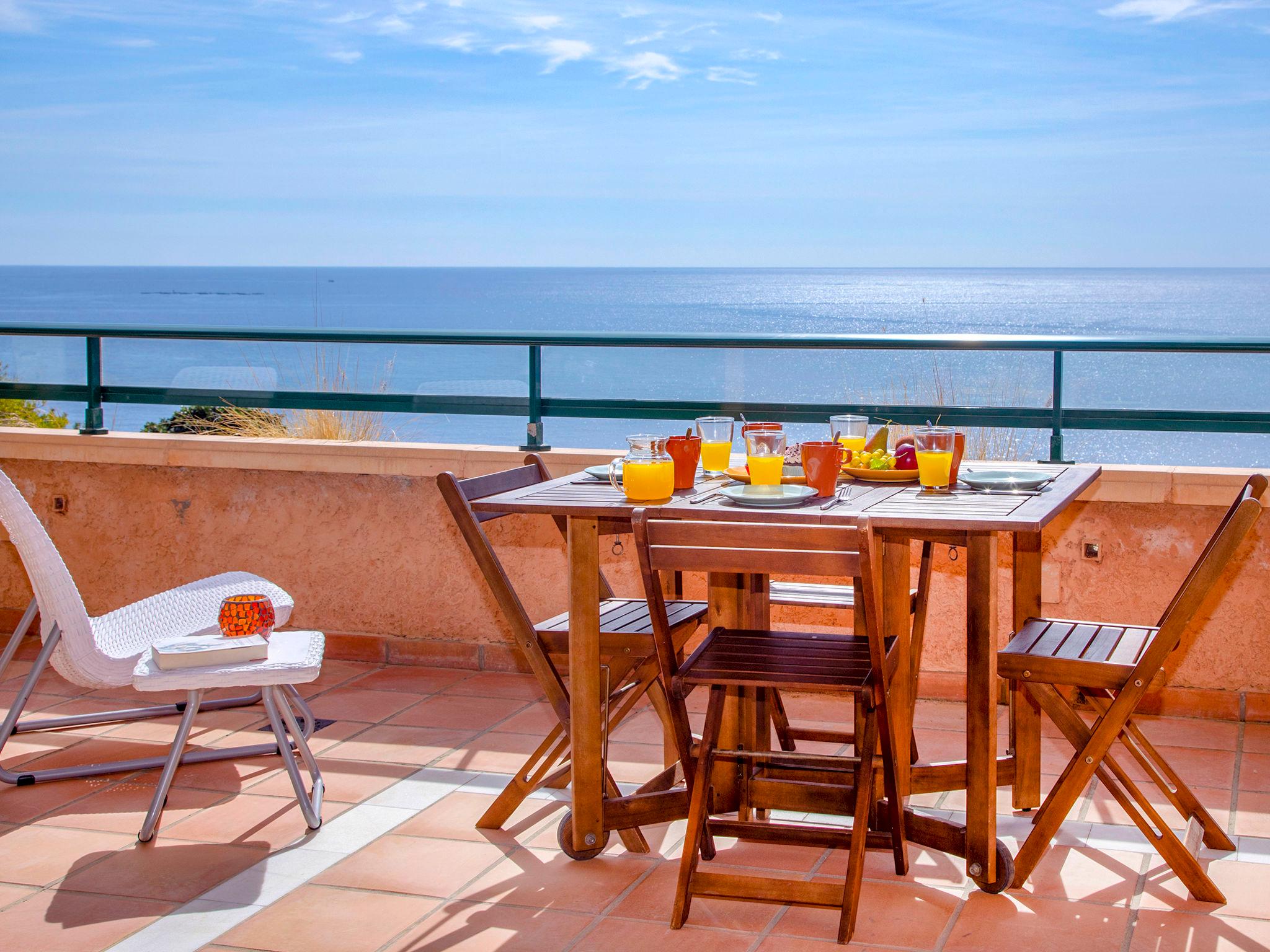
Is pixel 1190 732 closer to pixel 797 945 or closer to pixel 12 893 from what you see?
pixel 797 945

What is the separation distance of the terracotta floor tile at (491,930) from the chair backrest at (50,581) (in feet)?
4.15

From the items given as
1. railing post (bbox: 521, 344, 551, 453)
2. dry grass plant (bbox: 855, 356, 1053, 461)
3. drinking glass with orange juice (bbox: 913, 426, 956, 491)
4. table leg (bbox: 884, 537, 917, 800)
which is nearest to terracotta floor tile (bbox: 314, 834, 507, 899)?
table leg (bbox: 884, 537, 917, 800)

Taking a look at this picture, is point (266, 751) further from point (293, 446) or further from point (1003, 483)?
point (1003, 483)

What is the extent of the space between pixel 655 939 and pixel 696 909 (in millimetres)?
189

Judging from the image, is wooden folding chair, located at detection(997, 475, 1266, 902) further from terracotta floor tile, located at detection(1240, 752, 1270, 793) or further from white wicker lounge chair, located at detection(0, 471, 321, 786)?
white wicker lounge chair, located at detection(0, 471, 321, 786)

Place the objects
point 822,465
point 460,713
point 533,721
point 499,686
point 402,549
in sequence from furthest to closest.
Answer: point 402,549 → point 499,686 → point 460,713 → point 533,721 → point 822,465

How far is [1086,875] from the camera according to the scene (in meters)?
2.94

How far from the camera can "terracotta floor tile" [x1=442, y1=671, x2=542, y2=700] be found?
445 centimetres

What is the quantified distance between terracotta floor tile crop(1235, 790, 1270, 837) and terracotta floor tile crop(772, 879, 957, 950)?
90 centimetres

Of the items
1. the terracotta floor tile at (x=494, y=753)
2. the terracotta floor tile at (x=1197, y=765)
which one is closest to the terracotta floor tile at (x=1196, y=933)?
the terracotta floor tile at (x=1197, y=765)

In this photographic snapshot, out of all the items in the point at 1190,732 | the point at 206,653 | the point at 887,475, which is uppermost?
the point at 887,475

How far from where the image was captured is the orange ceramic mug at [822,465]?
115 inches

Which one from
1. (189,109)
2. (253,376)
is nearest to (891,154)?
(189,109)

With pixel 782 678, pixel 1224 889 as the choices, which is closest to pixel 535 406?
pixel 782 678
